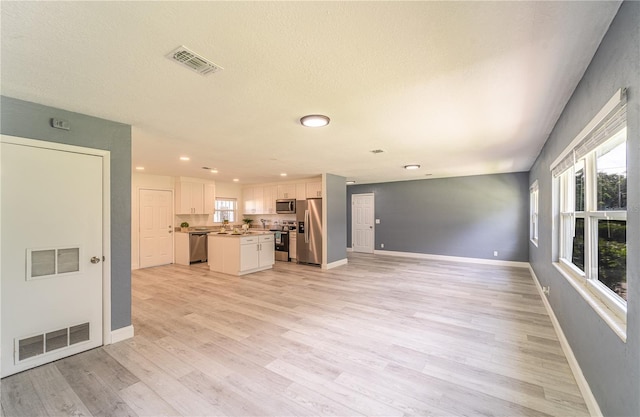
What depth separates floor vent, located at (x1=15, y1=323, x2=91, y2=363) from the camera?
2.30 m

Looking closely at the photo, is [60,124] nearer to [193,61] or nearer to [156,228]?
[193,61]

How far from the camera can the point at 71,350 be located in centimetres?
255

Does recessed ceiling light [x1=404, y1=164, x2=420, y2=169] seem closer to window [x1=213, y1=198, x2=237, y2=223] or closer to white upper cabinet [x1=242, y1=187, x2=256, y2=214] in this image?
white upper cabinet [x1=242, y1=187, x2=256, y2=214]

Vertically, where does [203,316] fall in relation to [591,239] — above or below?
below

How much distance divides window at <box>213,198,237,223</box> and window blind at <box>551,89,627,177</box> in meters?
8.01

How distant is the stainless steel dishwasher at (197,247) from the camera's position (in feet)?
23.0

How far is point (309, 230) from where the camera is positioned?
6.96 metres

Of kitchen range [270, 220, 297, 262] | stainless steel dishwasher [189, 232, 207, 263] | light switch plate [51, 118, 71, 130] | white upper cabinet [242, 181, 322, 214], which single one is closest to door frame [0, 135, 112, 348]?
light switch plate [51, 118, 71, 130]

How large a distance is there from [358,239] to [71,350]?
759cm

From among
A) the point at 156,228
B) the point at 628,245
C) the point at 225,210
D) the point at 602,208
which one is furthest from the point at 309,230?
the point at 628,245

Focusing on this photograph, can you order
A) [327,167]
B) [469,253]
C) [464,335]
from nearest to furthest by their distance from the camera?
[464,335]
[327,167]
[469,253]

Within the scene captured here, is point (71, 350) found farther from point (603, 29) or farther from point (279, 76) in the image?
point (603, 29)

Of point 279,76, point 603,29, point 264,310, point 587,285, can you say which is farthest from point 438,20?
point 264,310

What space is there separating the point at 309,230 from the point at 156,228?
3.97 meters
